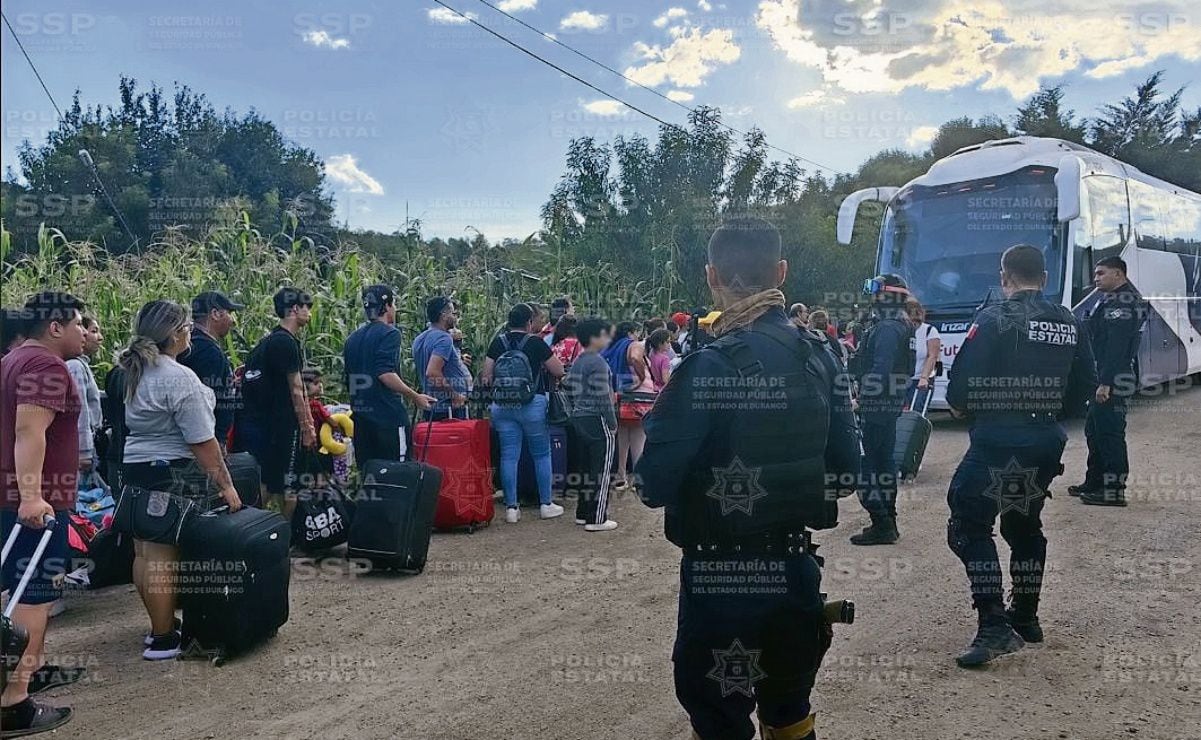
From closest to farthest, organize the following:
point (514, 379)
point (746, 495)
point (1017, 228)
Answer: point (746, 495)
point (514, 379)
point (1017, 228)

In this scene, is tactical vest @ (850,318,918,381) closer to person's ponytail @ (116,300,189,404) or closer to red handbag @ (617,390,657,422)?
red handbag @ (617,390,657,422)

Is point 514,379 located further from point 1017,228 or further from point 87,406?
point 1017,228

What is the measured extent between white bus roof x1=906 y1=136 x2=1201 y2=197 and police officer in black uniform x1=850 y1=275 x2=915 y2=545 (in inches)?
250

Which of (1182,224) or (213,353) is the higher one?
(1182,224)

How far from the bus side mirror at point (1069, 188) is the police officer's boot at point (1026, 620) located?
26.2 ft

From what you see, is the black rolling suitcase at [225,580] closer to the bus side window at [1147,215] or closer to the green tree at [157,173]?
the green tree at [157,173]

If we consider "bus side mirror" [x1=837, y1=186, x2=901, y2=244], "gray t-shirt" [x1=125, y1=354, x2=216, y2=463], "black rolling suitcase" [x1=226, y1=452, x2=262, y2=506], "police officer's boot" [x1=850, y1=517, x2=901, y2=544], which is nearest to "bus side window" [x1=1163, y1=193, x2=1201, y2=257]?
"bus side mirror" [x1=837, y1=186, x2=901, y2=244]

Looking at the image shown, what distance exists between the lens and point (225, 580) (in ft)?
14.7

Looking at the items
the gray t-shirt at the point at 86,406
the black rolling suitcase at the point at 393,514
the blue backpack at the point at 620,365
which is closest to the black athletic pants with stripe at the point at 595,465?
the blue backpack at the point at 620,365

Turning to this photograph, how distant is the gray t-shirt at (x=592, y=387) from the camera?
758 centimetres

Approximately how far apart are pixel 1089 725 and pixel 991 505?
1086mm

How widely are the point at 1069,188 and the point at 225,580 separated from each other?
34.8ft

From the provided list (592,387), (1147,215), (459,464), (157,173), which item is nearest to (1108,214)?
(1147,215)

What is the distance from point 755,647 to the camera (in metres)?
2.71
